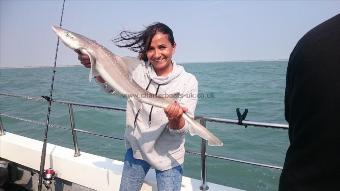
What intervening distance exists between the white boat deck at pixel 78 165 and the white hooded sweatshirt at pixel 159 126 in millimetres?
697

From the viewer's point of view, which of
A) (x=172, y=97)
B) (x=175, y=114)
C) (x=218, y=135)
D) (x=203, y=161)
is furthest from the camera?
(x=218, y=135)

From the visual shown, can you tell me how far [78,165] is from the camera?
13.2ft

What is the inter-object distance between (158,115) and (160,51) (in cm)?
56

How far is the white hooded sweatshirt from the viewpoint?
277 cm

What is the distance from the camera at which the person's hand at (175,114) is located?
2.45 m

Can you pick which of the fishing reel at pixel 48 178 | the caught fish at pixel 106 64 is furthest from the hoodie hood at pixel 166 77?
the fishing reel at pixel 48 178

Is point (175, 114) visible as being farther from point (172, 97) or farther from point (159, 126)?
point (159, 126)

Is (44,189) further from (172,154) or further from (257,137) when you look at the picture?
(257,137)

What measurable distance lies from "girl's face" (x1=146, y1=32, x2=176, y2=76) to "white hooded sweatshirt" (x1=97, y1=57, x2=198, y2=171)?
4.5 inches

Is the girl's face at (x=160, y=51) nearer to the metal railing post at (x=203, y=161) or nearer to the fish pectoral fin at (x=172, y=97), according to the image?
the fish pectoral fin at (x=172, y=97)

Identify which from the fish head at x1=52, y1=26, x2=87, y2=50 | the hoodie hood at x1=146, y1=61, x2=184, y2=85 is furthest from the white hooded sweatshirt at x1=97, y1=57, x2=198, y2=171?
the fish head at x1=52, y1=26, x2=87, y2=50

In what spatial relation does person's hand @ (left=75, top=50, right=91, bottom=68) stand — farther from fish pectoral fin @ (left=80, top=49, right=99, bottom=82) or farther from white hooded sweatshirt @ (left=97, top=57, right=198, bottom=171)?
white hooded sweatshirt @ (left=97, top=57, right=198, bottom=171)

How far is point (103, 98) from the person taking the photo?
75.0 ft

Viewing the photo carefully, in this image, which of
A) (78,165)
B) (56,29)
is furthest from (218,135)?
(56,29)
